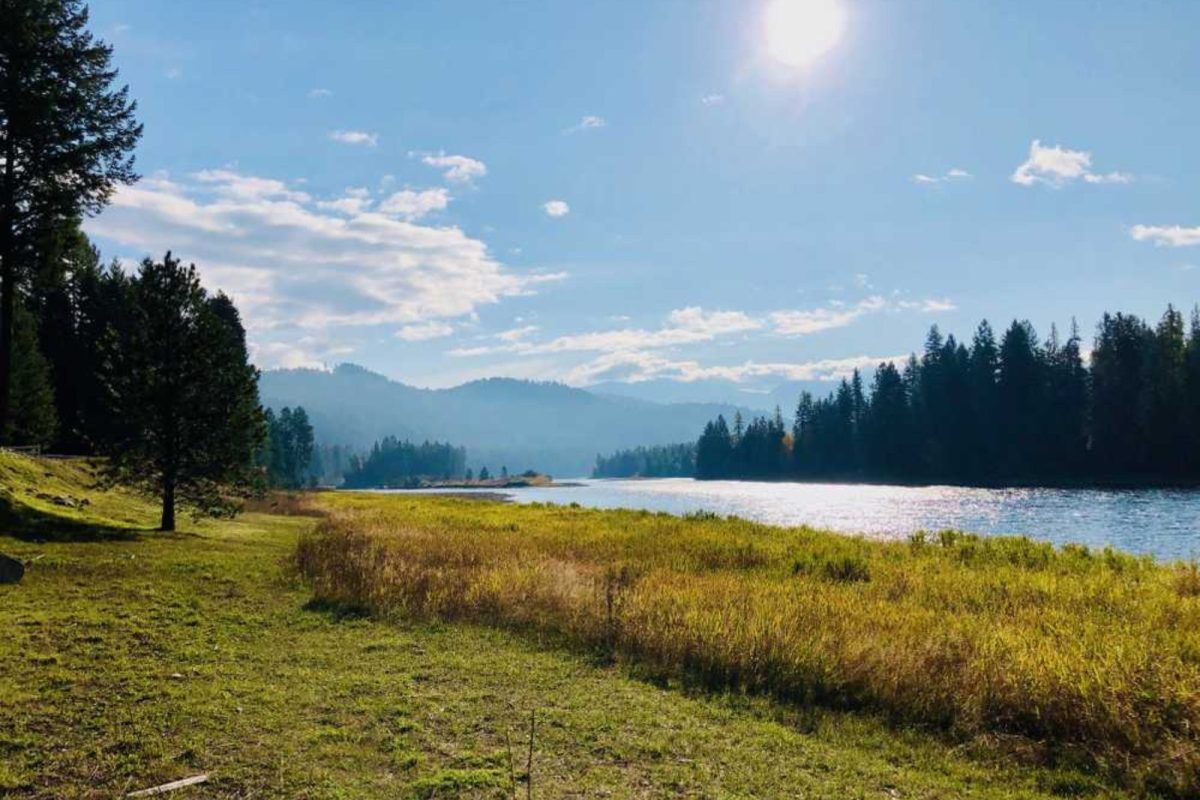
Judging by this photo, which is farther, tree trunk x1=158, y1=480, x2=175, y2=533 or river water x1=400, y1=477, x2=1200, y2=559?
river water x1=400, y1=477, x2=1200, y2=559

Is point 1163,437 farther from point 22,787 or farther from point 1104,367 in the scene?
point 22,787

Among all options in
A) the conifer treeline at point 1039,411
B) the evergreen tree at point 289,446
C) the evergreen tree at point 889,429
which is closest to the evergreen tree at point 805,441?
the conifer treeline at point 1039,411

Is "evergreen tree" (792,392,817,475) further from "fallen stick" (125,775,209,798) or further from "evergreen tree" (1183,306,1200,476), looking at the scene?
"fallen stick" (125,775,209,798)

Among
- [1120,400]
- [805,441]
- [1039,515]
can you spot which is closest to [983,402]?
[1120,400]

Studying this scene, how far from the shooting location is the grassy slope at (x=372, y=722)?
286 inches

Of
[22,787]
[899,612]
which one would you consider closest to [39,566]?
[22,787]

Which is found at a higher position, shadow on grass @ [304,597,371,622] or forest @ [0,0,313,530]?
forest @ [0,0,313,530]

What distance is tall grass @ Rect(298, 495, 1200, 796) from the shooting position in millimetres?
8945

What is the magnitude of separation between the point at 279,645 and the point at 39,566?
1013 cm

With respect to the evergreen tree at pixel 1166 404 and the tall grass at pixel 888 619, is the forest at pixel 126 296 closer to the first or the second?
the tall grass at pixel 888 619

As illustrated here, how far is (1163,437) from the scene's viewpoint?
81812mm

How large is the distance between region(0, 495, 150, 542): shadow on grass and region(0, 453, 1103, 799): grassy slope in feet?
30.2

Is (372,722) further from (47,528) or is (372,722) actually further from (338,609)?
(47,528)

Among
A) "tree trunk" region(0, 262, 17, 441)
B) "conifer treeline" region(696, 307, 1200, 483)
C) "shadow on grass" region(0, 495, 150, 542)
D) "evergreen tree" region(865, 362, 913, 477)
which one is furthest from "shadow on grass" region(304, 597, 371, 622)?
"evergreen tree" region(865, 362, 913, 477)
